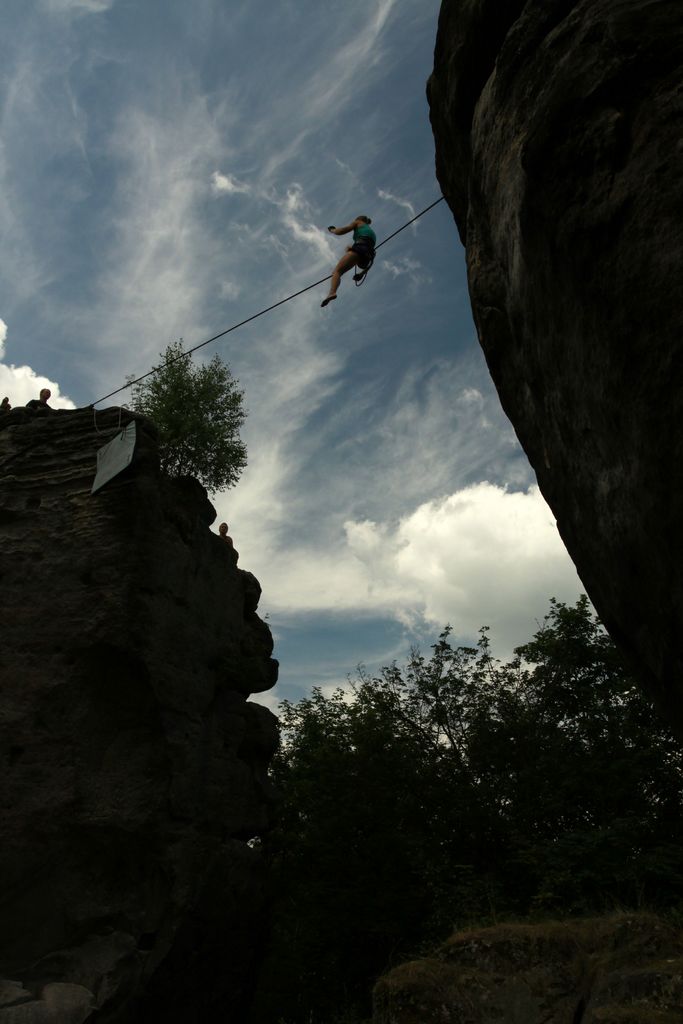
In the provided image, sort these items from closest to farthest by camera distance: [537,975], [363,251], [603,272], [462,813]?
[603,272], [537,975], [363,251], [462,813]

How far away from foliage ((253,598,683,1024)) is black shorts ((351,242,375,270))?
36.6 ft

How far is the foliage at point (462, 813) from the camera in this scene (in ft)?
51.1

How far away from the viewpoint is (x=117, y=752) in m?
11.0

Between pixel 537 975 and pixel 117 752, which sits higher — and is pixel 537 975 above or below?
below

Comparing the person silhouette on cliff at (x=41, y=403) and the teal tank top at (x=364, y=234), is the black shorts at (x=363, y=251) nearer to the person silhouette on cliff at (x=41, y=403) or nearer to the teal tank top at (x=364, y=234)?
the teal tank top at (x=364, y=234)

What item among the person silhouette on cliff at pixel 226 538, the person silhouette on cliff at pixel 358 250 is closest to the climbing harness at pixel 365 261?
the person silhouette on cliff at pixel 358 250

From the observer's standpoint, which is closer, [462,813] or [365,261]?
[365,261]

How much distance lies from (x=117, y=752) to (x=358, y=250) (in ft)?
27.3

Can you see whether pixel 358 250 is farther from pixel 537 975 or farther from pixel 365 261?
pixel 537 975

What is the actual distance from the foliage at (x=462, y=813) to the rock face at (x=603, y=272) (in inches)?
408

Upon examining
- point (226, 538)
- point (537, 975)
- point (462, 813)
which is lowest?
point (537, 975)

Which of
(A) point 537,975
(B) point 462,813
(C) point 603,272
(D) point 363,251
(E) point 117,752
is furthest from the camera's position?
(B) point 462,813

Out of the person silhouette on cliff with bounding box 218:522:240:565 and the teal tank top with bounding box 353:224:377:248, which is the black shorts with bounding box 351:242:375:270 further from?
the person silhouette on cliff with bounding box 218:522:240:565

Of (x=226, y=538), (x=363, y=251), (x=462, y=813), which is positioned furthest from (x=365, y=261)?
(x=462, y=813)
